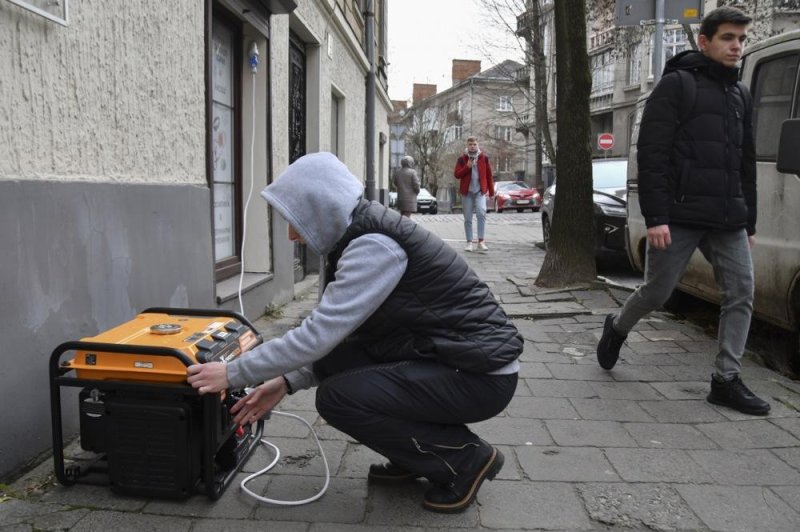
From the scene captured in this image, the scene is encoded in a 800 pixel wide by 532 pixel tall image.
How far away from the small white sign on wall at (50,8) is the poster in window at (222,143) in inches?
109

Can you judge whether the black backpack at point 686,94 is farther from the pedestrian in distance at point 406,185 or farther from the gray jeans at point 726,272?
the pedestrian in distance at point 406,185

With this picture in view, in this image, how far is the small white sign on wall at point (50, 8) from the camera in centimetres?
296

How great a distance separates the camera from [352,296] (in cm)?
254

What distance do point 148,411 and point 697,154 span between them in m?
3.08

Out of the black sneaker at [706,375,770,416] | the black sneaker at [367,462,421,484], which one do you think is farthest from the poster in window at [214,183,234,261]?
the black sneaker at [706,375,770,416]

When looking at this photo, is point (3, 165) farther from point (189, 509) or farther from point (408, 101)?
point (408, 101)

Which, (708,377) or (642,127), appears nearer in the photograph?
(642,127)

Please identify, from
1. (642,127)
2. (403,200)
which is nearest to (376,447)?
(642,127)

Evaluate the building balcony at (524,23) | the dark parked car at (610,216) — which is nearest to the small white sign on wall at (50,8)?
the dark parked car at (610,216)

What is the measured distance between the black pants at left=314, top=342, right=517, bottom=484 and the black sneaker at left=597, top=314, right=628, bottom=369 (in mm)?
2063

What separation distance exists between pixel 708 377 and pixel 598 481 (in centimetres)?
192

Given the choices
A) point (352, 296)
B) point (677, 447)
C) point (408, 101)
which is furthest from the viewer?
point (408, 101)

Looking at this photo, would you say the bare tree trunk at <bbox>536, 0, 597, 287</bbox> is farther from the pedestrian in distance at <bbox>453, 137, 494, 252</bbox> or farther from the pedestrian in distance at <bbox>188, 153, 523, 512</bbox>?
the pedestrian in distance at <bbox>188, 153, 523, 512</bbox>

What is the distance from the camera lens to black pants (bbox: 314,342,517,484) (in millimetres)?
2717
